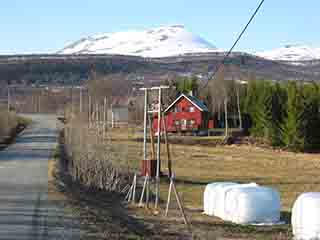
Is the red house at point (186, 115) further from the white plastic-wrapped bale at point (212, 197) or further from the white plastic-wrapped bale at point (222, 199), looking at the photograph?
the white plastic-wrapped bale at point (222, 199)

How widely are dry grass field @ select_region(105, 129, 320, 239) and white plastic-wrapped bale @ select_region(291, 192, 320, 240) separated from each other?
2.21 ft

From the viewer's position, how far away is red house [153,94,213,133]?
89.9m

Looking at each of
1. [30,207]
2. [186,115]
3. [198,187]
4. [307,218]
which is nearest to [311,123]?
[186,115]

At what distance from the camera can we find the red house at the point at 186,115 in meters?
89.9

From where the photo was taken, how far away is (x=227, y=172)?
4519 cm

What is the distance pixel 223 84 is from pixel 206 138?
23.4 m

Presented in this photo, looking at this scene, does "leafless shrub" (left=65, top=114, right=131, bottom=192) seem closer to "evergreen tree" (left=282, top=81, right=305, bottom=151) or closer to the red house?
"evergreen tree" (left=282, top=81, right=305, bottom=151)

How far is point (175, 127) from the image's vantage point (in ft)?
297

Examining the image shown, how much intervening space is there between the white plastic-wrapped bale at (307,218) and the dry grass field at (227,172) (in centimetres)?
67

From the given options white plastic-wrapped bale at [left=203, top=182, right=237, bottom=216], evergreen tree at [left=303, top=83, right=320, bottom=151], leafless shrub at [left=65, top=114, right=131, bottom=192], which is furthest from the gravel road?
evergreen tree at [left=303, top=83, right=320, bottom=151]

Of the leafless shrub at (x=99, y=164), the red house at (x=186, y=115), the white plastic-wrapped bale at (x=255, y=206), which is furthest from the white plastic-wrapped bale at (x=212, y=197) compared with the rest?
the red house at (x=186, y=115)

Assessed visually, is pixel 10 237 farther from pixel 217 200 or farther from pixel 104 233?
pixel 217 200

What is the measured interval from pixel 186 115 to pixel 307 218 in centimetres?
7573

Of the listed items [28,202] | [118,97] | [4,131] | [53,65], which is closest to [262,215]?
[28,202]
